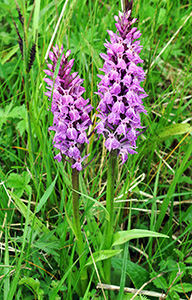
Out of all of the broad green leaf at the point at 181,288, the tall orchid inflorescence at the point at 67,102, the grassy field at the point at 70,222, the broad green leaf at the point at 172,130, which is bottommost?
the broad green leaf at the point at 181,288

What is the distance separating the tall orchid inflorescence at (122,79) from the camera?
1376 millimetres

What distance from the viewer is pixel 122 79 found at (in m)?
1.42

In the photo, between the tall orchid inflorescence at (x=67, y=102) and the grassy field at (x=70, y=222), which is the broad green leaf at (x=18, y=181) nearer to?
the grassy field at (x=70, y=222)

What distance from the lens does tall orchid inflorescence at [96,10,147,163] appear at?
4.51ft

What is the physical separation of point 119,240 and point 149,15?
2.64m

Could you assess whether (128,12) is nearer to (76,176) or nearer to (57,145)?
(57,145)

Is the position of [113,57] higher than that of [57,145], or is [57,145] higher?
[113,57]

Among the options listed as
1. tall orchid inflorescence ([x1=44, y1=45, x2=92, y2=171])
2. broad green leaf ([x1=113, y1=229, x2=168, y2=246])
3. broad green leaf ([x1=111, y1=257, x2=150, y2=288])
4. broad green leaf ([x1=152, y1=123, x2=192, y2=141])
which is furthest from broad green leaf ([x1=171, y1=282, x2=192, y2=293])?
tall orchid inflorescence ([x1=44, y1=45, x2=92, y2=171])

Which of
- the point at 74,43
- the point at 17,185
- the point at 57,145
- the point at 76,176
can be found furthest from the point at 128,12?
the point at 74,43

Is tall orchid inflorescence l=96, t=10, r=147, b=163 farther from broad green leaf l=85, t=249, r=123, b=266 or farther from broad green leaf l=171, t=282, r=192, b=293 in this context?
broad green leaf l=171, t=282, r=192, b=293

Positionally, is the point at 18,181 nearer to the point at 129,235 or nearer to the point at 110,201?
the point at 110,201

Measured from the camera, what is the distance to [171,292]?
2043 mm

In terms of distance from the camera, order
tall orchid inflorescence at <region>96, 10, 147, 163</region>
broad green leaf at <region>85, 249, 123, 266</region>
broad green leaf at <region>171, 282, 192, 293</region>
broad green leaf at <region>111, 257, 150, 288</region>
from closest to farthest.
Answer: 1. tall orchid inflorescence at <region>96, 10, 147, 163</region>
2. broad green leaf at <region>85, 249, 123, 266</region>
3. broad green leaf at <region>171, 282, 192, 293</region>
4. broad green leaf at <region>111, 257, 150, 288</region>

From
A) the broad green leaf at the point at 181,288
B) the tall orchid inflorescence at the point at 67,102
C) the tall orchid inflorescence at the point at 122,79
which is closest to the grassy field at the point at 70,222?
the broad green leaf at the point at 181,288
